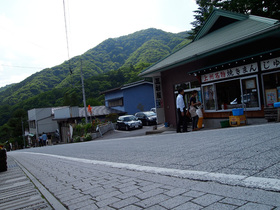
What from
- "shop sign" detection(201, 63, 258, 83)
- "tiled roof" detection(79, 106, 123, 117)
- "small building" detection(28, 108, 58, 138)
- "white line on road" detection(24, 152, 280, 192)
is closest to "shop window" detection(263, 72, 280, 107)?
"shop sign" detection(201, 63, 258, 83)

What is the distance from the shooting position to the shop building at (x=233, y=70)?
31.8 ft

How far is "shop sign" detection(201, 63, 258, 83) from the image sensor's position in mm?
10323

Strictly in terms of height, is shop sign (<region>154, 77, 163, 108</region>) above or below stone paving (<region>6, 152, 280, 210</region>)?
above

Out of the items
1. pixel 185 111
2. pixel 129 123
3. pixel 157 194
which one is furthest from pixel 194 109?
pixel 129 123

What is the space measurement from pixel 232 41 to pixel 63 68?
38592 mm

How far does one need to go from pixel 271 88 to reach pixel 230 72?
82.8 inches

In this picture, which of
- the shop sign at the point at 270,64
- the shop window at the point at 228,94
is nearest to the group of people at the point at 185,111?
the shop window at the point at 228,94

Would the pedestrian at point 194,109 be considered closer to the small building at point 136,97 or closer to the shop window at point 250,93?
the shop window at point 250,93

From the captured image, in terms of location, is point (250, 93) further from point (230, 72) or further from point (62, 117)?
point (62, 117)

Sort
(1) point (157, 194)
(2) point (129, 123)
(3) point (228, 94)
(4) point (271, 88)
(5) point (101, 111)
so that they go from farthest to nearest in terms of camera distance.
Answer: (5) point (101, 111) < (2) point (129, 123) < (3) point (228, 94) < (4) point (271, 88) < (1) point (157, 194)

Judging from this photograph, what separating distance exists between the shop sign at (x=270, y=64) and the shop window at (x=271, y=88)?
34cm

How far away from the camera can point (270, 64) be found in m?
9.57

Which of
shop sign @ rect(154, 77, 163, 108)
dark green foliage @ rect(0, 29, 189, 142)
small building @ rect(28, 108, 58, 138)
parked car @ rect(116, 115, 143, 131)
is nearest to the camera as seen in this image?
shop sign @ rect(154, 77, 163, 108)

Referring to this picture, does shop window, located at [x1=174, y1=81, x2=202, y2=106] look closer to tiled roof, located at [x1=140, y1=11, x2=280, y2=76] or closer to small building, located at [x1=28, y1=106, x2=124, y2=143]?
tiled roof, located at [x1=140, y1=11, x2=280, y2=76]
